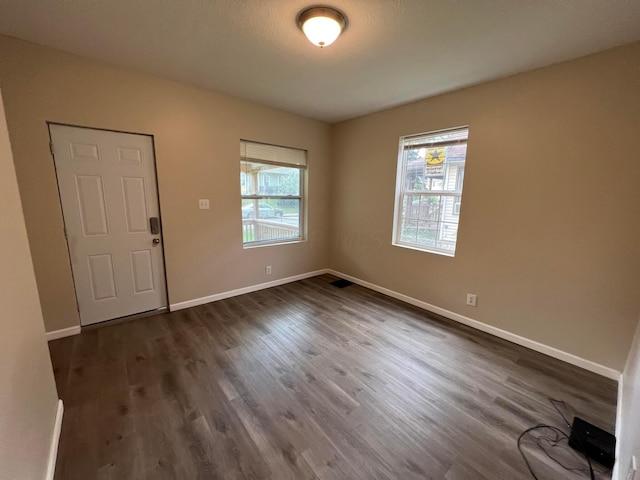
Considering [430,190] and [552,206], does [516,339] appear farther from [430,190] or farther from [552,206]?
[430,190]

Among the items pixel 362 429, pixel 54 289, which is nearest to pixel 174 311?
pixel 54 289

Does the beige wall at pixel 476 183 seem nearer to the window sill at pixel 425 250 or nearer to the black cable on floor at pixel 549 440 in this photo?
the window sill at pixel 425 250

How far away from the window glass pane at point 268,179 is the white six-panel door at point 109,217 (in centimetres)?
103

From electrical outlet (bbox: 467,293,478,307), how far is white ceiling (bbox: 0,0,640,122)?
6.92 ft

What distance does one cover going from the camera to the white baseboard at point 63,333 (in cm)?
238


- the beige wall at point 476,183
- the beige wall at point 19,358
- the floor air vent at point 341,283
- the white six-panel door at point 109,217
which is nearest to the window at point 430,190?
the beige wall at point 476,183

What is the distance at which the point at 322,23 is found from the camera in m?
1.61

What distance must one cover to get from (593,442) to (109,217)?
3988 millimetres

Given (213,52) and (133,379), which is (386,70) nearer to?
(213,52)

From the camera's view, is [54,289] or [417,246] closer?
[54,289]

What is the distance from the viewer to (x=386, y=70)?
2316mm

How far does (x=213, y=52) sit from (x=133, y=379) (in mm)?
2600

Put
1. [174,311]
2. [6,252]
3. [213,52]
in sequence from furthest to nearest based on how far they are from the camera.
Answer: [174,311], [213,52], [6,252]

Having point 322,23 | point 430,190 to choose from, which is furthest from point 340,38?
point 430,190
